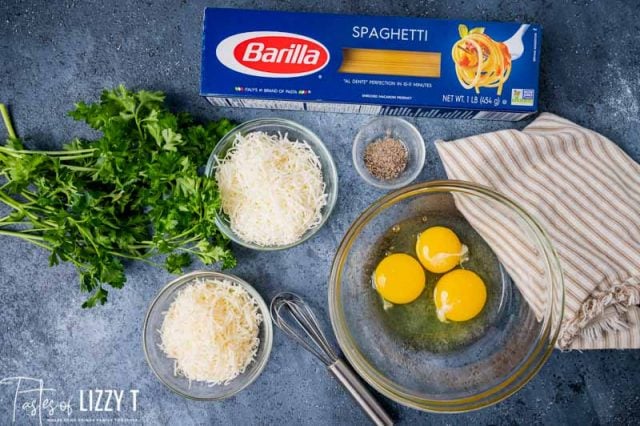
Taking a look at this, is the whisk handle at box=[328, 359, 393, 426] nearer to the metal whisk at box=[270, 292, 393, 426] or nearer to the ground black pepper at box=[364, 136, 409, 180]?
the metal whisk at box=[270, 292, 393, 426]

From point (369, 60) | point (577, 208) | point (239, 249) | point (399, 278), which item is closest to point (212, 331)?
point (239, 249)

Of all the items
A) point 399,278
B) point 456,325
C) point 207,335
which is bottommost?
point 207,335

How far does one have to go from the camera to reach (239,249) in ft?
6.22

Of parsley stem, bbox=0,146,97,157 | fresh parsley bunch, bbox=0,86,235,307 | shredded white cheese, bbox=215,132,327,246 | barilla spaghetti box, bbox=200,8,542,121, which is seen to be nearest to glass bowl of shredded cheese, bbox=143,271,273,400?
fresh parsley bunch, bbox=0,86,235,307

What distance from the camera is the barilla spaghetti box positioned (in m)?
1.71

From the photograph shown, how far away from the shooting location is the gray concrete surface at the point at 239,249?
73.2 inches

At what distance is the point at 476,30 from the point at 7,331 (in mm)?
1934

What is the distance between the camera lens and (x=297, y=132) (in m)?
1.84

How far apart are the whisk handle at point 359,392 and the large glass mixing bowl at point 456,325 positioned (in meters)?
0.25

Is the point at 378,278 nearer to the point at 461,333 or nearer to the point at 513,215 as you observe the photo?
the point at 461,333

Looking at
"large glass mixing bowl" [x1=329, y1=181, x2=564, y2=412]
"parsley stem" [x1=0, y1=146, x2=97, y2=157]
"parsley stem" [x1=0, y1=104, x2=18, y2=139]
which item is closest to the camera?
"large glass mixing bowl" [x1=329, y1=181, x2=564, y2=412]

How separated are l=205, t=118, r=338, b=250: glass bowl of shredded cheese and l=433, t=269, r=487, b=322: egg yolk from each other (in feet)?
1.48

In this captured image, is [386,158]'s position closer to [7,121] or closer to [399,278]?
[399,278]

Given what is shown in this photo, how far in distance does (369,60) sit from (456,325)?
34.4 inches
